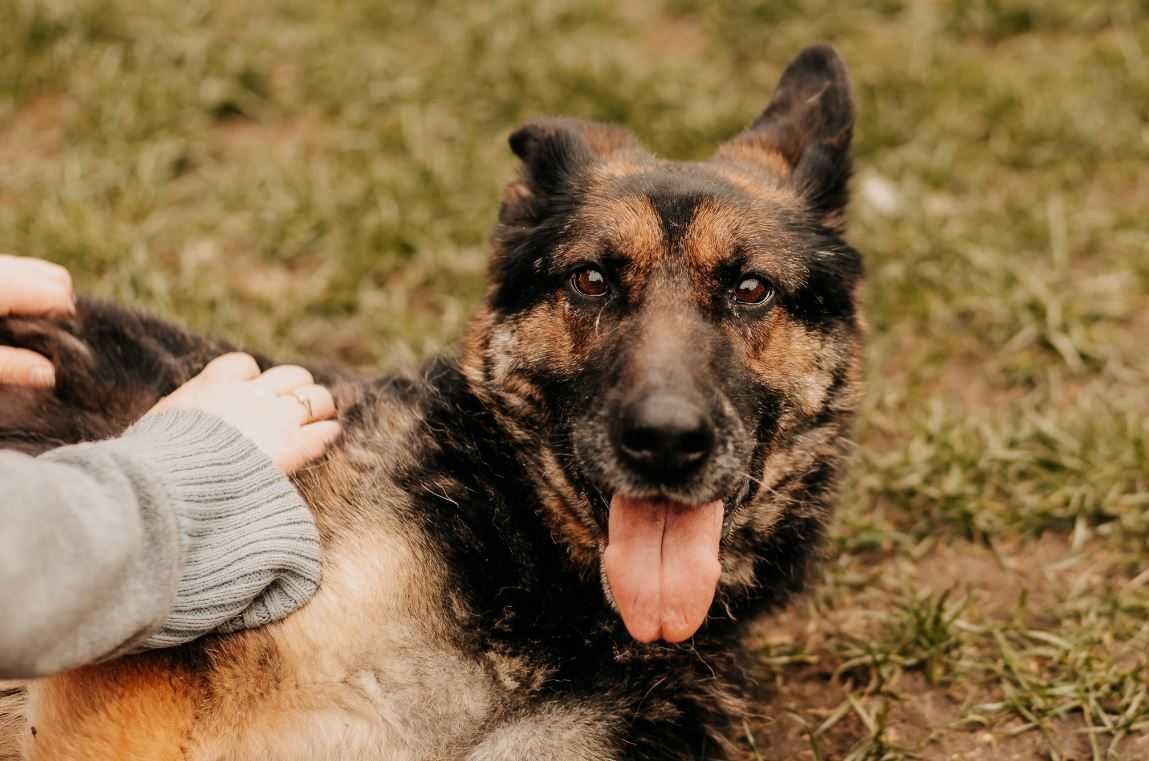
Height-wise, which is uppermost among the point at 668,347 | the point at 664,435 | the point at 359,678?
the point at 668,347

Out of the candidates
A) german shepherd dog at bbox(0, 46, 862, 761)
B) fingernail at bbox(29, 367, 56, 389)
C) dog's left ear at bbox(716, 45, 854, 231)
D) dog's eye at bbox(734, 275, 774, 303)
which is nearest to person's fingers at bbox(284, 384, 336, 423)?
german shepherd dog at bbox(0, 46, 862, 761)

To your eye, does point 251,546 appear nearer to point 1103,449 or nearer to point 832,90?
point 832,90

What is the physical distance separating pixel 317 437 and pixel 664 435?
116 cm

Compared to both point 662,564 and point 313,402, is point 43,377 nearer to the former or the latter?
point 313,402

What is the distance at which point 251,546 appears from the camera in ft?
9.41

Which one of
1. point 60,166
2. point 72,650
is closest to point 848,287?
point 72,650

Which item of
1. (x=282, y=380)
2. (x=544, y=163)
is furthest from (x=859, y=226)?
(x=282, y=380)

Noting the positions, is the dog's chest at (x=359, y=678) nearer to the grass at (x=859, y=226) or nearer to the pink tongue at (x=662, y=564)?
the pink tongue at (x=662, y=564)

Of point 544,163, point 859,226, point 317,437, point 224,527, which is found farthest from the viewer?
point 859,226

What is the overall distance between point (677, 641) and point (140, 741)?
4.74ft

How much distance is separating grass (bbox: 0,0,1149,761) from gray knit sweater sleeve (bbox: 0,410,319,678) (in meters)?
1.78

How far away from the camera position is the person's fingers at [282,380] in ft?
11.3

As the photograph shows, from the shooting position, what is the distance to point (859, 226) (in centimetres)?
598

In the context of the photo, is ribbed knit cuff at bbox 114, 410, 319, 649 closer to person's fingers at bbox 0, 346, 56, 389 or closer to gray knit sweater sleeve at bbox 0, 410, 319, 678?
gray knit sweater sleeve at bbox 0, 410, 319, 678
